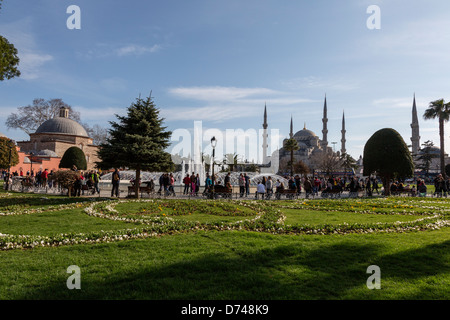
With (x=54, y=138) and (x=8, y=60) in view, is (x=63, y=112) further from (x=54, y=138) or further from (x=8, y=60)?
(x=8, y=60)

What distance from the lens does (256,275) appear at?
4094 millimetres

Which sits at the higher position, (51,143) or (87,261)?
(51,143)

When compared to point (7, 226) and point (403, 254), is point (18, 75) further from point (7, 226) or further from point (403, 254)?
point (403, 254)

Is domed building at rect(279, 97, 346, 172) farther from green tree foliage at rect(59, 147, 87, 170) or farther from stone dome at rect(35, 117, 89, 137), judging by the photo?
green tree foliage at rect(59, 147, 87, 170)

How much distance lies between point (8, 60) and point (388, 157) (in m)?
21.5

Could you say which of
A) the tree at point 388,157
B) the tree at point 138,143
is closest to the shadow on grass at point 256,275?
the tree at point 138,143

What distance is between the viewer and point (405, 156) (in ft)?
64.9

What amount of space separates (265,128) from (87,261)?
230ft

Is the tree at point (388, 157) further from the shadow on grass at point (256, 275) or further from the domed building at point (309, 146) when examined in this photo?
the domed building at point (309, 146)

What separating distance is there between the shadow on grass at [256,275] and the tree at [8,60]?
12.7 meters

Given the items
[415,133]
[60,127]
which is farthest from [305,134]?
[60,127]

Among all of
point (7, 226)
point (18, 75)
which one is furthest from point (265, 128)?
point (7, 226)

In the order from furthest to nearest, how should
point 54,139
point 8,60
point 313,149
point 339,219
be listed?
1. point 313,149
2. point 54,139
3. point 8,60
4. point 339,219
